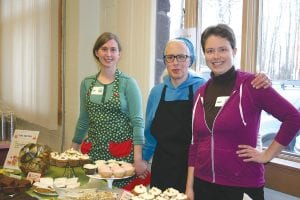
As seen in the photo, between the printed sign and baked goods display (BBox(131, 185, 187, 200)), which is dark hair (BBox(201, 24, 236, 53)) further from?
the printed sign

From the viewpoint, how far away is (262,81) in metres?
1.37

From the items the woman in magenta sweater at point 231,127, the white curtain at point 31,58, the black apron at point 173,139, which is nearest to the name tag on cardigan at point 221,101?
the woman in magenta sweater at point 231,127

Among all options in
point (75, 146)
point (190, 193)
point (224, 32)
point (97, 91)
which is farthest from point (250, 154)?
point (75, 146)

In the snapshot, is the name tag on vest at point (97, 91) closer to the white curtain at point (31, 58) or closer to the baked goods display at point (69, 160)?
the baked goods display at point (69, 160)

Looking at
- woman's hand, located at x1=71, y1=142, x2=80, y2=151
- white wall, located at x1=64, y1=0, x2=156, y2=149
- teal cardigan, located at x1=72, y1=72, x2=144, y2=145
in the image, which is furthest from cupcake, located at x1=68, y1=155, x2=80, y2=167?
white wall, located at x1=64, y1=0, x2=156, y2=149

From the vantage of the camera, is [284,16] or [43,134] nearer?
[284,16]

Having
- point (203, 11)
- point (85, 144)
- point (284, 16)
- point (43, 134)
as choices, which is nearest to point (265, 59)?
point (284, 16)

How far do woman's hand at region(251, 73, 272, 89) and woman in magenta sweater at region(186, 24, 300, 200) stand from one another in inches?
0.7

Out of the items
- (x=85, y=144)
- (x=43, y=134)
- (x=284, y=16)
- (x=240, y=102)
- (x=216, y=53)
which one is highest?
(x=284, y=16)

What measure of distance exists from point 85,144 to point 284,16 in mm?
1306

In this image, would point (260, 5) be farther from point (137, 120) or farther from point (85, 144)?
point (85, 144)

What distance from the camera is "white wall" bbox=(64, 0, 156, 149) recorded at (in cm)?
275

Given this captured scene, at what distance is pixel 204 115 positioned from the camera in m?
1.51

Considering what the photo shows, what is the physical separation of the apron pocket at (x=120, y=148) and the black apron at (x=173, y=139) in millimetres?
231
